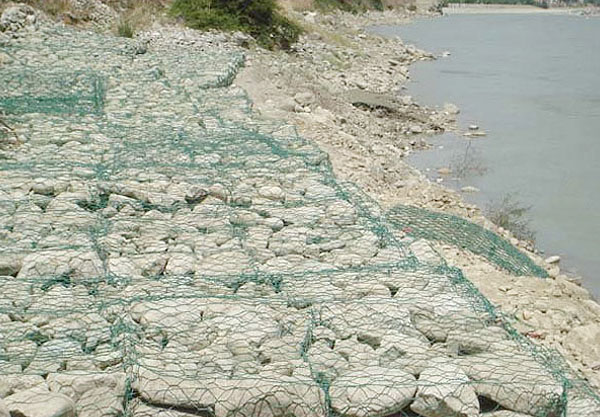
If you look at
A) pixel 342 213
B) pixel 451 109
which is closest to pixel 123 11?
pixel 451 109

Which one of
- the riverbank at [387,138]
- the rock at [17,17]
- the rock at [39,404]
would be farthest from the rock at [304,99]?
the rock at [39,404]

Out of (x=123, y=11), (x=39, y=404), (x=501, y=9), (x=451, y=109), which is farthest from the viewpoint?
(x=501, y=9)

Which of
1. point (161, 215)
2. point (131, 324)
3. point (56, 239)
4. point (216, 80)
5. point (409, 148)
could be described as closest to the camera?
point (131, 324)

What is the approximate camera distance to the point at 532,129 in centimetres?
1320

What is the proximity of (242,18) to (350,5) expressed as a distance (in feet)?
67.6

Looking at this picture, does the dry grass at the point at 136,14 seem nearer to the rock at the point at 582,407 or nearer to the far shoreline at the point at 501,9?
the rock at the point at 582,407

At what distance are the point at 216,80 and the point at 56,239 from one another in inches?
207

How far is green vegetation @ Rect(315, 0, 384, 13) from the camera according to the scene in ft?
97.6

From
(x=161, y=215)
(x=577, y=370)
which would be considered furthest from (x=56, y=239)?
(x=577, y=370)

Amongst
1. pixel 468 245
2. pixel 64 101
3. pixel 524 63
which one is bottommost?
pixel 524 63

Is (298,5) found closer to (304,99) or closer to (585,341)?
(304,99)

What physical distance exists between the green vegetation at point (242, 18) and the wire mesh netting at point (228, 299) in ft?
28.6

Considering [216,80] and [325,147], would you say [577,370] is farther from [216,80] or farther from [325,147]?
[216,80]

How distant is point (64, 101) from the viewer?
7.25 m
